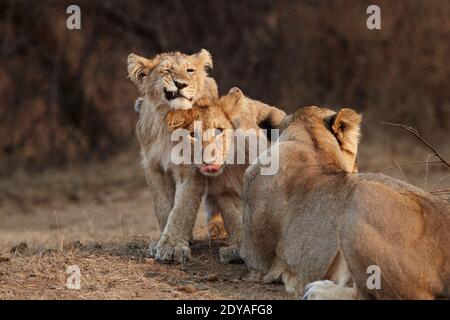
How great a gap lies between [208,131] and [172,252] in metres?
0.84

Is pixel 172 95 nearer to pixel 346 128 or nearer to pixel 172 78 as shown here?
pixel 172 78

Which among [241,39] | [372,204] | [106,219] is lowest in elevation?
[106,219]

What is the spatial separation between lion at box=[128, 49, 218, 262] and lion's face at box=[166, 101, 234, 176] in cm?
9

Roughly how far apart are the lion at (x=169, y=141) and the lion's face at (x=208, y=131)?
9cm

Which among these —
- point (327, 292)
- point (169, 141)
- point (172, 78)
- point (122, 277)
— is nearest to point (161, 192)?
point (169, 141)

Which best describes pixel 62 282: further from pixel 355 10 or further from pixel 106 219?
pixel 355 10

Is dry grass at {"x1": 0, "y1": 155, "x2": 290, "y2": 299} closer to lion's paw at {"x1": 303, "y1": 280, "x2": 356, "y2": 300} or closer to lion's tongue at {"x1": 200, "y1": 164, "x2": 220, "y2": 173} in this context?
lion's paw at {"x1": 303, "y1": 280, "x2": 356, "y2": 300}

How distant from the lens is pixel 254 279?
18.2ft

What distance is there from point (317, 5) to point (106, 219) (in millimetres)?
5660

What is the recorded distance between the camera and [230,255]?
6129mm

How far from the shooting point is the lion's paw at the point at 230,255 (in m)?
6.12
